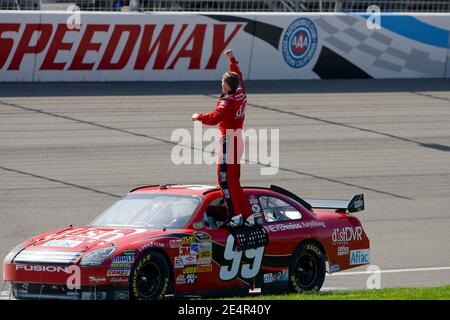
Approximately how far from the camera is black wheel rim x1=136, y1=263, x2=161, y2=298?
412 inches

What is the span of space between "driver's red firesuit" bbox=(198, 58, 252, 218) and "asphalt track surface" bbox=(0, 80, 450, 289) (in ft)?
6.82

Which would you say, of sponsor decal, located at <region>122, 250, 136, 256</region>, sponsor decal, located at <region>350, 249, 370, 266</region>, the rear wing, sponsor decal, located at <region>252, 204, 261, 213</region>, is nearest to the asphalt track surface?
sponsor decal, located at <region>350, 249, 370, 266</region>

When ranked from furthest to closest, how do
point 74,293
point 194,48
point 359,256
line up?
point 194,48 → point 359,256 → point 74,293

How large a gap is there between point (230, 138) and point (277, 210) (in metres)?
0.97

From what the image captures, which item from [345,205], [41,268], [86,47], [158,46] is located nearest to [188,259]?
[41,268]

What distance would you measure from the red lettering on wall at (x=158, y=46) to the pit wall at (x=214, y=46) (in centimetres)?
2

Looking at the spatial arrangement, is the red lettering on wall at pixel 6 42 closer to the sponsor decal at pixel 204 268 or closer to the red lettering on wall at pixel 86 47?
the red lettering on wall at pixel 86 47

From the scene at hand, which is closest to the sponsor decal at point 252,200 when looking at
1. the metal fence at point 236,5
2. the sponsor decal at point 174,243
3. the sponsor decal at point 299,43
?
the sponsor decal at point 174,243

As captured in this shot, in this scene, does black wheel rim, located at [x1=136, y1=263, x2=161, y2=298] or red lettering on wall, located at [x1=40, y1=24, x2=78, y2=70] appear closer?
black wheel rim, located at [x1=136, y1=263, x2=161, y2=298]

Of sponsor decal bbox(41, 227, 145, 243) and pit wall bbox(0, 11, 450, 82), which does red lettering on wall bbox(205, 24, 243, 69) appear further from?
sponsor decal bbox(41, 227, 145, 243)

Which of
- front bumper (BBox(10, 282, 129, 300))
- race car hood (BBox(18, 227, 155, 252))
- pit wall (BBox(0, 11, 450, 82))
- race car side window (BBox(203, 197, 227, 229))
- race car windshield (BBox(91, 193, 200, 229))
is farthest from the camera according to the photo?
pit wall (BBox(0, 11, 450, 82))

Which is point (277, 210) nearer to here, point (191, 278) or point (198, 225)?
point (198, 225)

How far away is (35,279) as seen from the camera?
34.2ft

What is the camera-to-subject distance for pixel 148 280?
34.7ft
